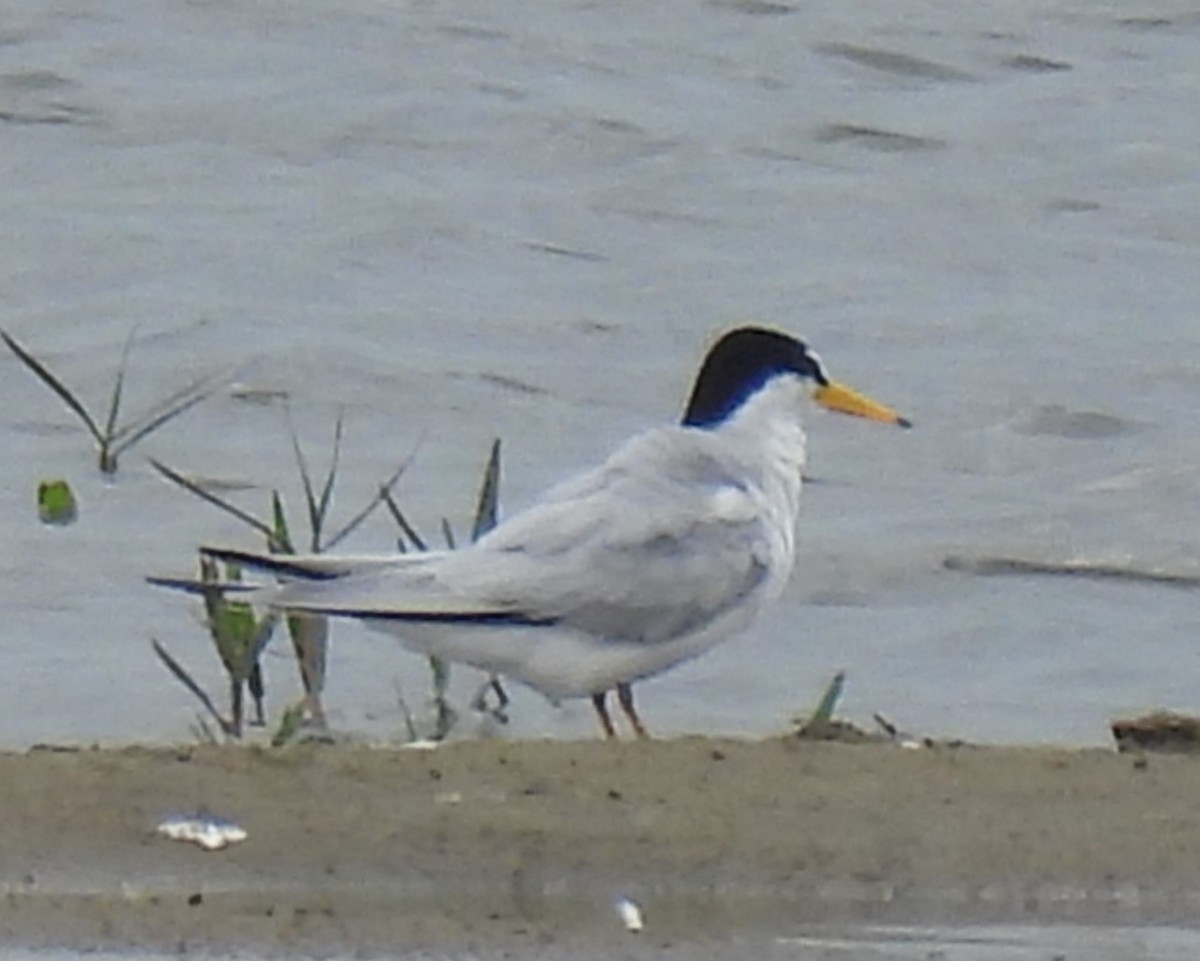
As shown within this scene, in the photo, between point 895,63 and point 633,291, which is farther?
point 895,63

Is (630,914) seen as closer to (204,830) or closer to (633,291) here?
(204,830)

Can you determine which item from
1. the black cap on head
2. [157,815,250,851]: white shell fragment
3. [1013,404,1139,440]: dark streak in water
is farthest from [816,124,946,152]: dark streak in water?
[157,815,250,851]: white shell fragment

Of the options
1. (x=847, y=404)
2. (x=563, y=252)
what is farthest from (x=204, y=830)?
(x=563, y=252)

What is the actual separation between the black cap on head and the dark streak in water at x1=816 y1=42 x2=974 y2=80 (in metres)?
6.65

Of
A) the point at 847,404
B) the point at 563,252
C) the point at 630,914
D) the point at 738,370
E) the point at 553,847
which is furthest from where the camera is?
the point at 563,252

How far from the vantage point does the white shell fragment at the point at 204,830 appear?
18.8ft

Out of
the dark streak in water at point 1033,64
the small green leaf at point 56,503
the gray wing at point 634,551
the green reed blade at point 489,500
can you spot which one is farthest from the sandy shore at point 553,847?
the dark streak in water at point 1033,64

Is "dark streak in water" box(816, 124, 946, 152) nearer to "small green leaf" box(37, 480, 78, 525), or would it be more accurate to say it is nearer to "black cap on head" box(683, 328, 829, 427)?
"small green leaf" box(37, 480, 78, 525)

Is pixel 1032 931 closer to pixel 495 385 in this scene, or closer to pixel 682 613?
pixel 682 613

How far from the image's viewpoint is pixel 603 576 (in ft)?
24.1

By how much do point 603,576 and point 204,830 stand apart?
171 centimetres

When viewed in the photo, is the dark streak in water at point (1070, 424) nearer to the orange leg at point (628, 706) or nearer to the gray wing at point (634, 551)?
the gray wing at point (634, 551)

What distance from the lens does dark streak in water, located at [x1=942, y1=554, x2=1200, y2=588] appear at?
32.3ft

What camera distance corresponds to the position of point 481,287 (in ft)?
40.1
